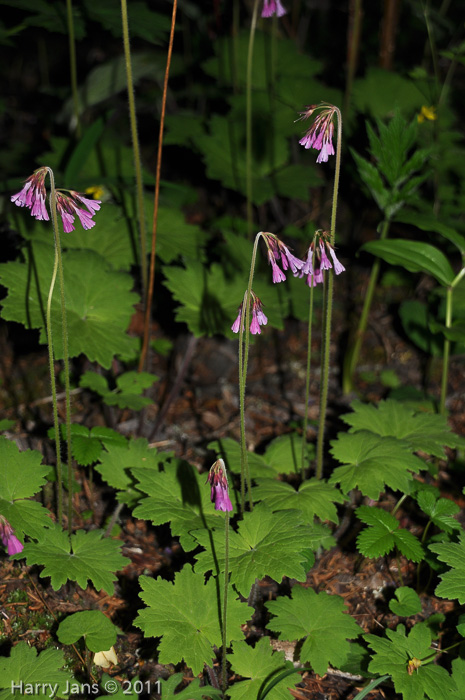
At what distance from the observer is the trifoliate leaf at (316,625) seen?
209 centimetres

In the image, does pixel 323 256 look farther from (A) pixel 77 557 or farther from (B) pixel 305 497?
(A) pixel 77 557

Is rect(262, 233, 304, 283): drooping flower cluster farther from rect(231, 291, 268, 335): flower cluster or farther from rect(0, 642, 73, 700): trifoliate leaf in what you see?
rect(0, 642, 73, 700): trifoliate leaf

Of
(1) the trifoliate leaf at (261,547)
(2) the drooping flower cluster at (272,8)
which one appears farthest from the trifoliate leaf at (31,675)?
(2) the drooping flower cluster at (272,8)

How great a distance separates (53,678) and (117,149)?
3203 millimetres

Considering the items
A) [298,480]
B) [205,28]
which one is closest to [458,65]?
[205,28]

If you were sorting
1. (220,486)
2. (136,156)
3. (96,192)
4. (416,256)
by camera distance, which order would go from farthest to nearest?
(96,192)
(416,256)
(136,156)
(220,486)

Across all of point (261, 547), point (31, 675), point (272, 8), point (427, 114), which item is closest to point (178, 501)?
point (261, 547)

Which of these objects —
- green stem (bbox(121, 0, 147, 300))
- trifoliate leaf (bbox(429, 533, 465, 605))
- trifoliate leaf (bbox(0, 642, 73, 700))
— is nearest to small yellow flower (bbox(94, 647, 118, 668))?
trifoliate leaf (bbox(0, 642, 73, 700))

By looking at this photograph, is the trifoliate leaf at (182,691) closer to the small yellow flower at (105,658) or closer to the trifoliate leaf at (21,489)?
the small yellow flower at (105,658)

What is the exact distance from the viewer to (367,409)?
2.87 metres

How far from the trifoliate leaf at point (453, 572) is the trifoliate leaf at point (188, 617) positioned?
2.14 ft

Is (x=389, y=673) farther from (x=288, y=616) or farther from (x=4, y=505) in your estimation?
(x=4, y=505)

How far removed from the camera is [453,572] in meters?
2.09

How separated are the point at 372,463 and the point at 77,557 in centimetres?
118
